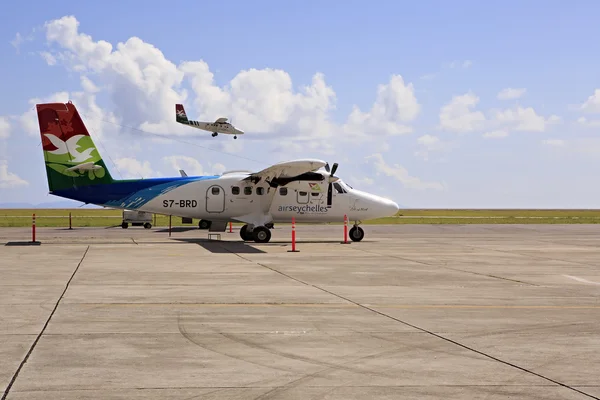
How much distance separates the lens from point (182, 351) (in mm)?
8484

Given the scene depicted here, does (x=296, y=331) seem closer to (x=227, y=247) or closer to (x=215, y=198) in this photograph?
(x=227, y=247)

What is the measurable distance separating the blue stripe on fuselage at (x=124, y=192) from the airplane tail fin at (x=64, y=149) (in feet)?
0.92

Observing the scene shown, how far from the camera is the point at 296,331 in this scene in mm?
9953

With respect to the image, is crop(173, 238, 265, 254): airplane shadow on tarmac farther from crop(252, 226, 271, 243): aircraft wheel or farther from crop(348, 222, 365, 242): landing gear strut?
crop(348, 222, 365, 242): landing gear strut

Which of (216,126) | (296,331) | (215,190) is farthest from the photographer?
(216,126)

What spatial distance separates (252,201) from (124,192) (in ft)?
17.4

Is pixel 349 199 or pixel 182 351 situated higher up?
pixel 349 199

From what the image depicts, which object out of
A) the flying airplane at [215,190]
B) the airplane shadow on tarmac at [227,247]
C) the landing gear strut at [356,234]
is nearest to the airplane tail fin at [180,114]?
the flying airplane at [215,190]

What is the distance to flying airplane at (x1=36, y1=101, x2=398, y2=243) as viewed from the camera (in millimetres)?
30375

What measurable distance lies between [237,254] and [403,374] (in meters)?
17.3

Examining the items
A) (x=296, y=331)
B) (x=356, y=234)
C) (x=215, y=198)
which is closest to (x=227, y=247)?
(x=215, y=198)

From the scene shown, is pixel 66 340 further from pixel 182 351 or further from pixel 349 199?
pixel 349 199

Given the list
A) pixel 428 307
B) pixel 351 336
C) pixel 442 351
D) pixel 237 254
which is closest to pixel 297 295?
pixel 428 307

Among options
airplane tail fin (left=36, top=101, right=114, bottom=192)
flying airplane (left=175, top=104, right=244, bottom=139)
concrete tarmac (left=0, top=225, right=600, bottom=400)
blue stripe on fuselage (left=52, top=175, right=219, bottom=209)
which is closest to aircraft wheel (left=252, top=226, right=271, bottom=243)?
blue stripe on fuselage (left=52, top=175, right=219, bottom=209)
